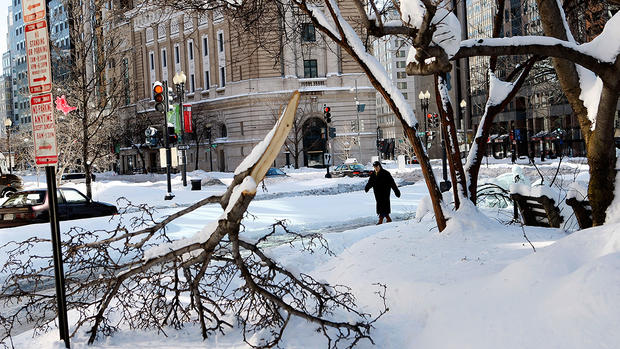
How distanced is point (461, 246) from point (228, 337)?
12.2 feet

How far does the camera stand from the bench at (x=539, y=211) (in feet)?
29.9

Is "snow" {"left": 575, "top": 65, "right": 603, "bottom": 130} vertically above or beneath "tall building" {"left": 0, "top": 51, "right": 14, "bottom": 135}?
beneath

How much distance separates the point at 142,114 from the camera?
221ft

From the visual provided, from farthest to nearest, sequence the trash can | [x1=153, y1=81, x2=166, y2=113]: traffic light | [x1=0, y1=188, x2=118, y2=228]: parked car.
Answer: the trash can < [x1=153, y1=81, x2=166, y2=113]: traffic light < [x1=0, y1=188, x2=118, y2=228]: parked car

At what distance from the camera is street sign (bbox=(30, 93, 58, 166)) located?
5.26 metres

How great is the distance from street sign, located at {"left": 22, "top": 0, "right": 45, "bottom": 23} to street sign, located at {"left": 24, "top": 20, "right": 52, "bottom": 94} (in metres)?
0.06

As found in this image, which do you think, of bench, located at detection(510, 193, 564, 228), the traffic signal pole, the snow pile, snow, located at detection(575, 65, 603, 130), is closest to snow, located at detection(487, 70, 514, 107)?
the snow pile

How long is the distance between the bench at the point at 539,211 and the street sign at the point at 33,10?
287 inches

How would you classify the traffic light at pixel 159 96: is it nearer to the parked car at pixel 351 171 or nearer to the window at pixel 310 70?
the parked car at pixel 351 171

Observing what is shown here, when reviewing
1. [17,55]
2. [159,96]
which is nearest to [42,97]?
[159,96]

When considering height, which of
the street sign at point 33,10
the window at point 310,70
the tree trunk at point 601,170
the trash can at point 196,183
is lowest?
the trash can at point 196,183

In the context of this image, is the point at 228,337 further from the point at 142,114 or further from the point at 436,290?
the point at 142,114

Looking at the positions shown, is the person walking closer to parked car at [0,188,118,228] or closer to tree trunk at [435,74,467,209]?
tree trunk at [435,74,467,209]

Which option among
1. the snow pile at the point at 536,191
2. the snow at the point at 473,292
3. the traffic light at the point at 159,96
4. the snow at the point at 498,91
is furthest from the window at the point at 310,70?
the snow at the point at 473,292
